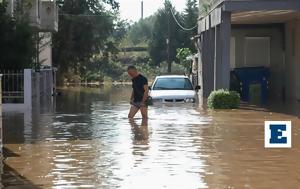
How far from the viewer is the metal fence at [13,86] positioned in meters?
25.3

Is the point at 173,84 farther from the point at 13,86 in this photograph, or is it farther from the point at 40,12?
the point at 40,12

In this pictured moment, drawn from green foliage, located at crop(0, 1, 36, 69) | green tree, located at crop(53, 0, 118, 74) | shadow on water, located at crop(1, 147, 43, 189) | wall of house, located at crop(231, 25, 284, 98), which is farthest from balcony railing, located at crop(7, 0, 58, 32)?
shadow on water, located at crop(1, 147, 43, 189)

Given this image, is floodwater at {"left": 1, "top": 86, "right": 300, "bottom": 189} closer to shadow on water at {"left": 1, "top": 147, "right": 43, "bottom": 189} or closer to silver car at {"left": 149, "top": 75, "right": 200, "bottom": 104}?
shadow on water at {"left": 1, "top": 147, "right": 43, "bottom": 189}

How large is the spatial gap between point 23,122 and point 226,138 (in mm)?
6781

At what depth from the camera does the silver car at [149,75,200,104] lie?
23156mm

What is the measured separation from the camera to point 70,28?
52.8 m

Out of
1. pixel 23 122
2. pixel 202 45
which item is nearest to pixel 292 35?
pixel 202 45

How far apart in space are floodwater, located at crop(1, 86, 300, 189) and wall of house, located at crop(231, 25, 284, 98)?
1215cm

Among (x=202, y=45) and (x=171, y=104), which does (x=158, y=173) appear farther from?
(x=202, y=45)

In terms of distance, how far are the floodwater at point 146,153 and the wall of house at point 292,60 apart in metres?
8.74

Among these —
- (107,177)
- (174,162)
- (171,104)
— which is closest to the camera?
(107,177)

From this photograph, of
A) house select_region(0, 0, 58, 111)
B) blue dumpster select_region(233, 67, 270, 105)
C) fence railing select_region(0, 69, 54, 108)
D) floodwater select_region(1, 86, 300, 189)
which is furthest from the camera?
blue dumpster select_region(233, 67, 270, 105)

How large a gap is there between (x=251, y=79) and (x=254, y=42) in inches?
217

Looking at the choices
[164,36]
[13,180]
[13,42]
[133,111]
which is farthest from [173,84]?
[164,36]
